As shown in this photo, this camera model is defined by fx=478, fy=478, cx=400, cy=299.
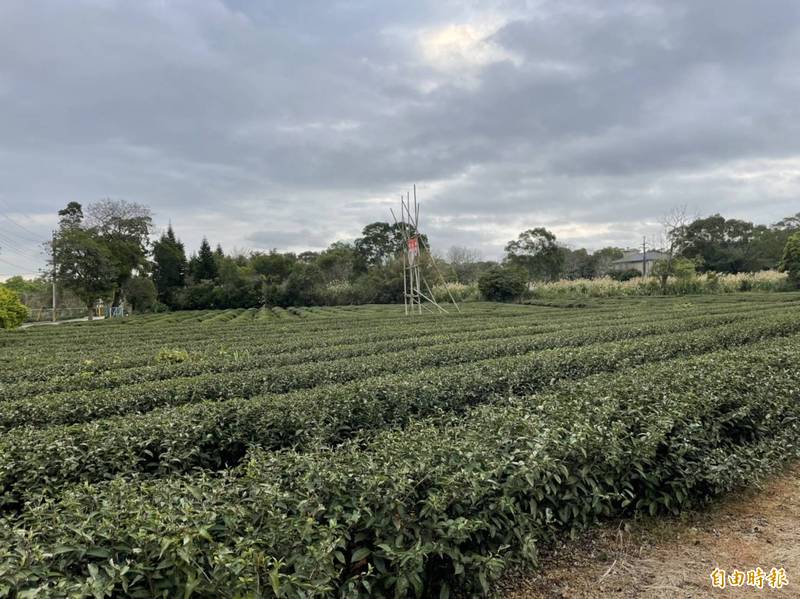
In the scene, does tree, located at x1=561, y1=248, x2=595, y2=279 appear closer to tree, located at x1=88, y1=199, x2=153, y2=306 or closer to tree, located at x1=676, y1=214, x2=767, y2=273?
tree, located at x1=676, y1=214, x2=767, y2=273

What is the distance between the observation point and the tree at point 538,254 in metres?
52.4

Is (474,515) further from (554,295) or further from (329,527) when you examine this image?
(554,295)

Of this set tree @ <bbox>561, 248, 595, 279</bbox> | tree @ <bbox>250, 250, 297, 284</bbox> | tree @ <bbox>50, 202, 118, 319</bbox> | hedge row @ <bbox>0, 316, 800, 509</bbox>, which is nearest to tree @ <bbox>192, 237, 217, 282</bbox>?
tree @ <bbox>250, 250, 297, 284</bbox>

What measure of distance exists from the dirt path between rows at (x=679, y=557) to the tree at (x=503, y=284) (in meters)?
37.3

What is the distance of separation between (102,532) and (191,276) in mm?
58762

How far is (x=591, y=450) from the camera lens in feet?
9.48

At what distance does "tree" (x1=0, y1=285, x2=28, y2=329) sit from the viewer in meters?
21.6

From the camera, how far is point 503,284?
40.2 m

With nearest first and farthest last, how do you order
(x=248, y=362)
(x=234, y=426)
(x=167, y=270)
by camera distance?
1. (x=234, y=426)
2. (x=248, y=362)
3. (x=167, y=270)

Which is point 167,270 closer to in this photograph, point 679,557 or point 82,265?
point 82,265

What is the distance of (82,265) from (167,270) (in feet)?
64.6

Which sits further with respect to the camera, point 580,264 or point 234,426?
point 580,264

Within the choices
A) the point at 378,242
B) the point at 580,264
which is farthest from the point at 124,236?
the point at 580,264

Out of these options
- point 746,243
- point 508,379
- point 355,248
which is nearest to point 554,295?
point 746,243
